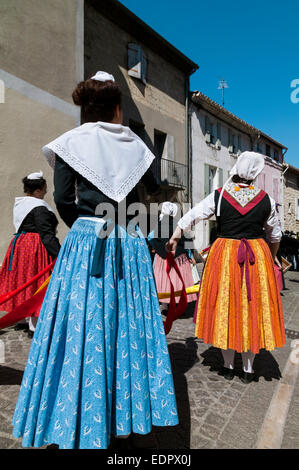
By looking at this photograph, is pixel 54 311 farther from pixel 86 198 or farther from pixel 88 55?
pixel 88 55

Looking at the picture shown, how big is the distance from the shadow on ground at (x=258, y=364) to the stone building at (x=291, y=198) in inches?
1036

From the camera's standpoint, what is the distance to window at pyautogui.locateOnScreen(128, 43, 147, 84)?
→ 1286cm

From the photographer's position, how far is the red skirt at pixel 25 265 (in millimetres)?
3955

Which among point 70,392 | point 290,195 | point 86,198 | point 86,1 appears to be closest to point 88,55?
point 86,1

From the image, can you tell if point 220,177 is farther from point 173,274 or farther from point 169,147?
point 173,274

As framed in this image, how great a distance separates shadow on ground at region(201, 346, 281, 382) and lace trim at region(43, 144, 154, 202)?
2.20 meters

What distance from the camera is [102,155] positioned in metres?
1.66

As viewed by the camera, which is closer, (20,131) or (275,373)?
(275,373)

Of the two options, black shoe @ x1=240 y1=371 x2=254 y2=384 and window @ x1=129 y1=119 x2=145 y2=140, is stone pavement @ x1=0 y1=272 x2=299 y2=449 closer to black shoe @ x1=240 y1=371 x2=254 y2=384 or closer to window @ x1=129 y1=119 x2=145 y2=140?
black shoe @ x1=240 y1=371 x2=254 y2=384

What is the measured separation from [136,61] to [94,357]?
13.7m

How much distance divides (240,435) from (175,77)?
16.1 meters

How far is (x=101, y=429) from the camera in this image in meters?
1.46

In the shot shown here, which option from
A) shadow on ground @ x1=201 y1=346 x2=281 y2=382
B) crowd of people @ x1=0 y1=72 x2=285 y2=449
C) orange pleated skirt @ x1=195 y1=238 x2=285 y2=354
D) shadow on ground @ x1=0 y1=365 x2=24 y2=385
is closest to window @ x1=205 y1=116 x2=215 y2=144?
shadow on ground @ x1=201 y1=346 x2=281 y2=382

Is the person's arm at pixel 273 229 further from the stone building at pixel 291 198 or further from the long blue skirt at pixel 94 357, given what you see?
the stone building at pixel 291 198
